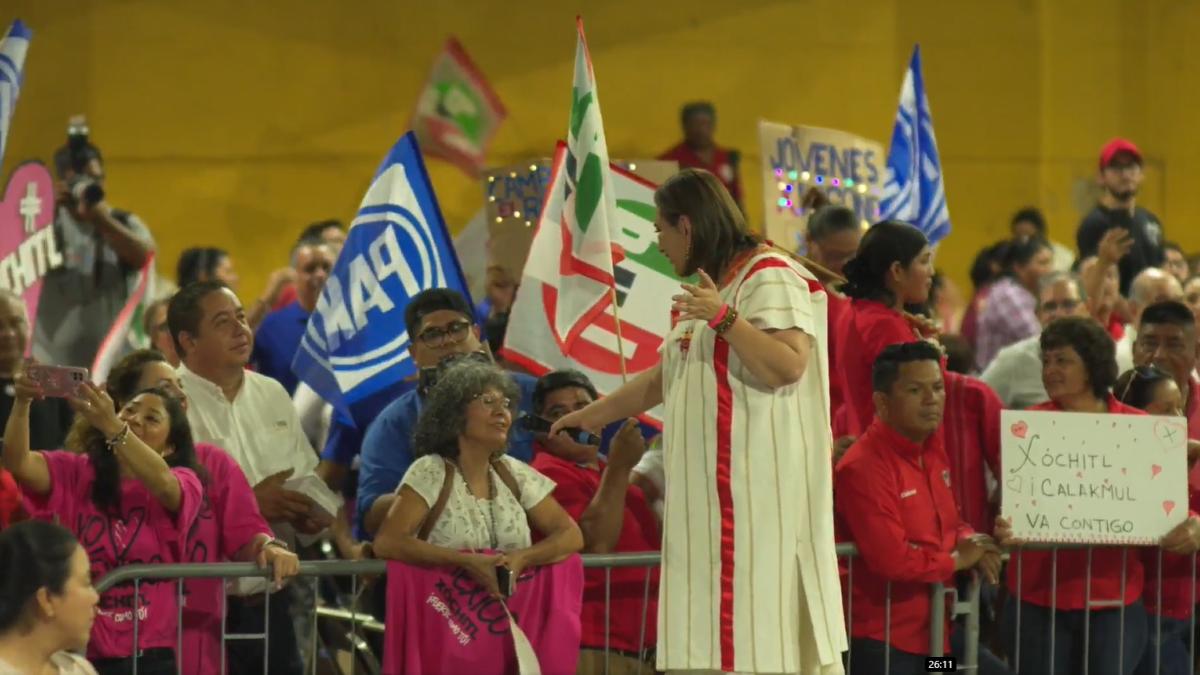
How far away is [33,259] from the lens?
786 cm

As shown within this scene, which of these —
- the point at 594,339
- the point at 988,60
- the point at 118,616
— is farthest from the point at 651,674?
the point at 988,60

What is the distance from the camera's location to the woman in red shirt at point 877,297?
6.66 meters

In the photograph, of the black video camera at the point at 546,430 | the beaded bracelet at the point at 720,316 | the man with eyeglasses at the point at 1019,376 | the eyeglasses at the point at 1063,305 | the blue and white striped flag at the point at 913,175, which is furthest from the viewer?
the blue and white striped flag at the point at 913,175

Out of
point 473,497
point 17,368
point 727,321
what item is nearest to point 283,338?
point 17,368

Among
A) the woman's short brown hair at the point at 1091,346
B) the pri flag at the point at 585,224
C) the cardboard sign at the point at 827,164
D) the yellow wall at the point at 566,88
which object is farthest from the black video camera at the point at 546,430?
the yellow wall at the point at 566,88

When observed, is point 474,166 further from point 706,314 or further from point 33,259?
point 706,314

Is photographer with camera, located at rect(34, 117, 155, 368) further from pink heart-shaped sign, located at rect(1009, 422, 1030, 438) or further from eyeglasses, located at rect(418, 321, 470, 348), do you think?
pink heart-shaped sign, located at rect(1009, 422, 1030, 438)

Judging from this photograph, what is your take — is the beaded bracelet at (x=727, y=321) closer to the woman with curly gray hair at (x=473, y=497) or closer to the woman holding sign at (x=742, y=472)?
the woman holding sign at (x=742, y=472)

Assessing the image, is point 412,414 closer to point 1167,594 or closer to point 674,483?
point 674,483

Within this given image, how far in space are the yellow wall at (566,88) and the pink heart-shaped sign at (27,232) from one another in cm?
533

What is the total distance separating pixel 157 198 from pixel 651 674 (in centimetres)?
770

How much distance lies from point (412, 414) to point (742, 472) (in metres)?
1.72

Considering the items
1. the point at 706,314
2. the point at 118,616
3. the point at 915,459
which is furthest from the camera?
the point at 915,459

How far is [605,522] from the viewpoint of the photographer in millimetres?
6410
